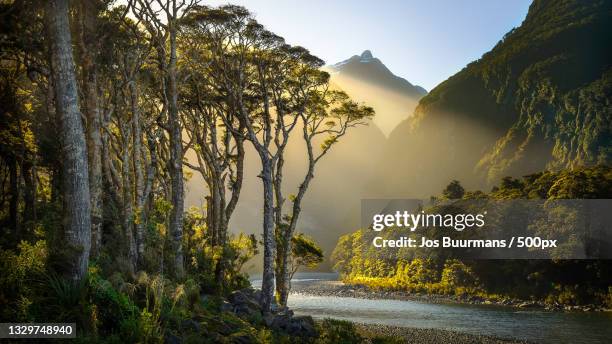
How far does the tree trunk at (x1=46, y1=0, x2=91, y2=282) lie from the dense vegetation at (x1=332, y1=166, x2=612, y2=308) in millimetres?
57008

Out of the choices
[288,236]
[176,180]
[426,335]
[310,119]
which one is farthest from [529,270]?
[176,180]

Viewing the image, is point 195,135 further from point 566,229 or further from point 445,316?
point 566,229

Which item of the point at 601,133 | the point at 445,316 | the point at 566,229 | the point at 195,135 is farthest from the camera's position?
the point at 601,133

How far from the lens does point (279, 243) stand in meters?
35.7

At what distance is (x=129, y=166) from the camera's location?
28.2 m

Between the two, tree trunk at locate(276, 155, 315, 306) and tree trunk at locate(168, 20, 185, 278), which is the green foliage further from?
tree trunk at locate(168, 20, 185, 278)

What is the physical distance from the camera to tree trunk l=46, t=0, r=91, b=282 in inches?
493

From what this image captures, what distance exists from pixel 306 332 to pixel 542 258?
51.7 m

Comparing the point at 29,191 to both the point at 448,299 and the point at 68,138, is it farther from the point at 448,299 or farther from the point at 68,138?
the point at 448,299

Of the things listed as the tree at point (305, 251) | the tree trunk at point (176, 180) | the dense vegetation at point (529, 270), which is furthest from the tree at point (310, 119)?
the dense vegetation at point (529, 270)

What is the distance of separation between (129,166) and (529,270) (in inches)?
2184

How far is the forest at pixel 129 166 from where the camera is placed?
39.3ft

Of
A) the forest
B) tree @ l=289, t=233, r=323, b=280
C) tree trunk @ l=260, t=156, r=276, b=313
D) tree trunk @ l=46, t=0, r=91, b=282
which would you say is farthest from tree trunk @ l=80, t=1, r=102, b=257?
tree @ l=289, t=233, r=323, b=280

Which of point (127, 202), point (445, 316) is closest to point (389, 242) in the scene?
point (445, 316)
